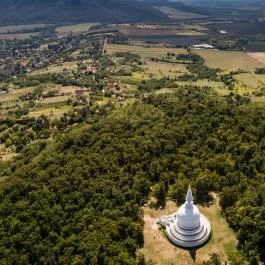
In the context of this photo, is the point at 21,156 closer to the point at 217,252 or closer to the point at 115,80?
the point at 217,252

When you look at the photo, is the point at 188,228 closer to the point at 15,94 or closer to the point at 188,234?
the point at 188,234

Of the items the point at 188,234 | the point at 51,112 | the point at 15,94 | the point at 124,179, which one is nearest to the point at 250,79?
the point at 51,112

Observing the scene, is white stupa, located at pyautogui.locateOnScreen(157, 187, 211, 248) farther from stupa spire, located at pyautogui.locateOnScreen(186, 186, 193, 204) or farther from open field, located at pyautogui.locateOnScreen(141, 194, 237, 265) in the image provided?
open field, located at pyautogui.locateOnScreen(141, 194, 237, 265)

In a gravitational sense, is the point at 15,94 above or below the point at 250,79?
below

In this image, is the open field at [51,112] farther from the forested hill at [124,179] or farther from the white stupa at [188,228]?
the white stupa at [188,228]

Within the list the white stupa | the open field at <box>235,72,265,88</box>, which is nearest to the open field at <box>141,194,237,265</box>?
the white stupa

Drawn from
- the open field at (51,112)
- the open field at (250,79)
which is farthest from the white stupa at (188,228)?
the open field at (250,79)

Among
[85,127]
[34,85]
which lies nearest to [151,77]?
[34,85]
